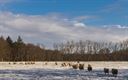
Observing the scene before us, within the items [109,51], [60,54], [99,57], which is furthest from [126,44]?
[60,54]

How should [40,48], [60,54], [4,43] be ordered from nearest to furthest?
[4,43], [60,54], [40,48]

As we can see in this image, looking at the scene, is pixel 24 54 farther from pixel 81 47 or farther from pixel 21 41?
pixel 81 47

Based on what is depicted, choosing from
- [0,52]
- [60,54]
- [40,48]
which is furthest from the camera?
[40,48]

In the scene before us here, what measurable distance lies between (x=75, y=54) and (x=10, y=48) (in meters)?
36.8

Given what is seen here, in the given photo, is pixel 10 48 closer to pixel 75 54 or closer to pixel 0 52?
pixel 0 52

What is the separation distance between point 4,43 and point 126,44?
64747mm

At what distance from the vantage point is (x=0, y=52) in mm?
124250

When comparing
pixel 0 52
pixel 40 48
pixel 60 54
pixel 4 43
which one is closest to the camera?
pixel 0 52

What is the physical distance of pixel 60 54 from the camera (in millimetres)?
149500

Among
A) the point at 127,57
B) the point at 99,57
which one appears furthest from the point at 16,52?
the point at 127,57

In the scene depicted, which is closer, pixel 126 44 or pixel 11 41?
pixel 11 41

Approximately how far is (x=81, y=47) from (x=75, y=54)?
16.2m

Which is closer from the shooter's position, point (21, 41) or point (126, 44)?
point (21, 41)

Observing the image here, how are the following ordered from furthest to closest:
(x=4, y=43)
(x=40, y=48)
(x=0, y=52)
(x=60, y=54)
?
(x=40, y=48)
(x=60, y=54)
(x=4, y=43)
(x=0, y=52)
